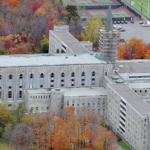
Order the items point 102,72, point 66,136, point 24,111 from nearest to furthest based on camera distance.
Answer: point 66,136 → point 24,111 → point 102,72

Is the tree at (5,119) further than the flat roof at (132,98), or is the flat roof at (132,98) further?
the tree at (5,119)

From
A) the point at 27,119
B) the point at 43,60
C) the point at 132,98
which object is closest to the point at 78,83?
the point at 43,60

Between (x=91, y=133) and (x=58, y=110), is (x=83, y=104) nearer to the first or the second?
(x=58, y=110)

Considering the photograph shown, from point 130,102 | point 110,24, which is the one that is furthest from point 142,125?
point 110,24

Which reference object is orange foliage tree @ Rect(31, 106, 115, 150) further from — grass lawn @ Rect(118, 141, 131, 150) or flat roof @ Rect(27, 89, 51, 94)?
flat roof @ Rect(27, 89, 51, 94)

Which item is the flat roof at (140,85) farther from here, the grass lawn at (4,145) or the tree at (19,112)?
Result: the grass lawn at (4,145)

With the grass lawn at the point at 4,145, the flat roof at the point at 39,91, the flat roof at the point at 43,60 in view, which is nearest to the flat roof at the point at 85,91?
the flat roof at the point at 39,91

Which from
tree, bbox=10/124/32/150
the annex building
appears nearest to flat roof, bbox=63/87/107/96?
the annex building

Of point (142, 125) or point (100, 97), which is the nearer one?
point (142, 125)
